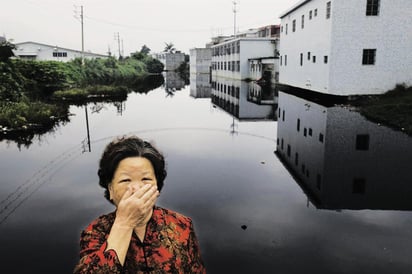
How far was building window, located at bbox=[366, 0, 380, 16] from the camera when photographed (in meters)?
21.6

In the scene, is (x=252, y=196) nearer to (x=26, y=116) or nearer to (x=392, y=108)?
(x=26, y=116)

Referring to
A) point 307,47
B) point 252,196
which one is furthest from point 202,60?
point 252,196

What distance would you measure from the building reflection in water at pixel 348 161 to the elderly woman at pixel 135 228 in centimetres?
548

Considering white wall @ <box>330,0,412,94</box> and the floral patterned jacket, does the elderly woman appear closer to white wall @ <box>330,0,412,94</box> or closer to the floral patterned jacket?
the floral patterned jacket

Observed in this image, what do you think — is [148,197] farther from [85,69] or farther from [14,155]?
[85,69]

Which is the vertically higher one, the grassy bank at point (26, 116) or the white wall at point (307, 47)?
the white wall at point (307, 47)

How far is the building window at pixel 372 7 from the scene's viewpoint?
2156 cm

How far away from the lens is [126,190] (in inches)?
64.8

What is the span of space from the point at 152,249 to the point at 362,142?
1111cm

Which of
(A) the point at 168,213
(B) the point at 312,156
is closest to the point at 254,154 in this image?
(B) the point at 312,156

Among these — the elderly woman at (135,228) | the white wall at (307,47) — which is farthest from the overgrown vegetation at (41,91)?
the white wall at (307,47)

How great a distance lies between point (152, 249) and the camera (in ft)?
5.30

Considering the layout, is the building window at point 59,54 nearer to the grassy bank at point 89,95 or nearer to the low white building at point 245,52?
the low white building at point 245,52

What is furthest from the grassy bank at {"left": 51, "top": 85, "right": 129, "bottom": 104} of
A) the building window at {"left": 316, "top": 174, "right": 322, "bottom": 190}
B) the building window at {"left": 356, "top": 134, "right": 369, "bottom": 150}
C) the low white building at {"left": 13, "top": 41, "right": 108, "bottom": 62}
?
the low white building at {"left": 13, "top": 41, "right": 108, "bottom": 62}
